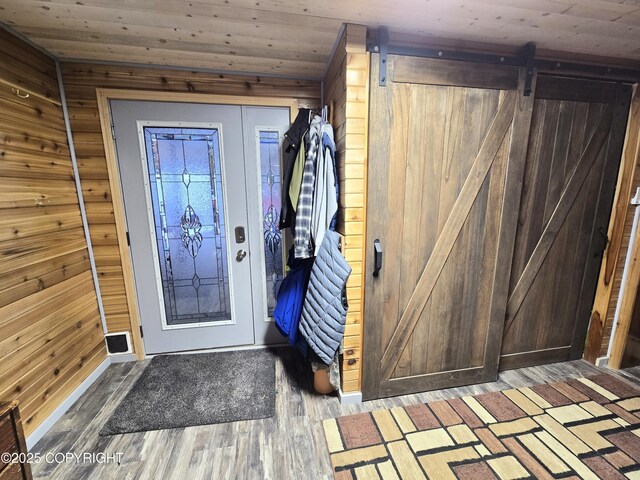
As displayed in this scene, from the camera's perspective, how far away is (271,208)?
2.21 m

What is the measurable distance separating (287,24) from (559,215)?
2151mm

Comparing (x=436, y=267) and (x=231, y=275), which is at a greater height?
(x=436, y=267)

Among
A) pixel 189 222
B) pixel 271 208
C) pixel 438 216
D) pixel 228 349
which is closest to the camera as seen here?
pixel 438 216

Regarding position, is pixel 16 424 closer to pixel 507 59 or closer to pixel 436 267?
pixel 436 267

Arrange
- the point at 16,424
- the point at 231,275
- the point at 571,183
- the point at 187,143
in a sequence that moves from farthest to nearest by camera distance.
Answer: the point at 231,275 → the point at 187,143 → the point at 571,183 → the point at 16,424

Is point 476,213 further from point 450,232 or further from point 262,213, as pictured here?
point 262,213

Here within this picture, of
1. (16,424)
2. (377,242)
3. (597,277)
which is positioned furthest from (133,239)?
(597,277)

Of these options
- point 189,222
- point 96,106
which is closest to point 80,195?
point 96,106

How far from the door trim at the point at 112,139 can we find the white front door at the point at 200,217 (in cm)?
4

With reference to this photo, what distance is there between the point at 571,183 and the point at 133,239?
10.6 ft

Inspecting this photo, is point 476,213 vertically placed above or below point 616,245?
above

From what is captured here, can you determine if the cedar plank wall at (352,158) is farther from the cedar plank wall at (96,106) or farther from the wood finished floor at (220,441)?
the cedar plank wall at (96,106)

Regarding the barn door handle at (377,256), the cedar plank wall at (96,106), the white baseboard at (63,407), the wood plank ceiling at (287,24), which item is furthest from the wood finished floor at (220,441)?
the wood plank ceiling at (287,24)

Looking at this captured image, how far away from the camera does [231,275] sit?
87.4 inches
